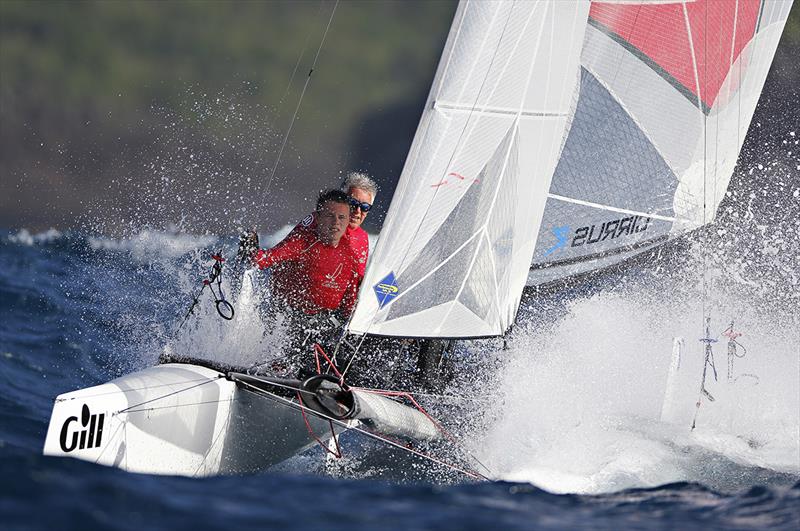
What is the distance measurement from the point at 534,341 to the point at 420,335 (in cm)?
124

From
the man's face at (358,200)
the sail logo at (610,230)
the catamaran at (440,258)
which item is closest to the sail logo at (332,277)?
the man's face at (358,200)

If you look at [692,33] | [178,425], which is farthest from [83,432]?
[692,33]

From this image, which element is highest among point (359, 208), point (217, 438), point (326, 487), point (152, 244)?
point (152, 244)

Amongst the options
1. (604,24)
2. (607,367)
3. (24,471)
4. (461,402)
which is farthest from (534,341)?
(24,471)

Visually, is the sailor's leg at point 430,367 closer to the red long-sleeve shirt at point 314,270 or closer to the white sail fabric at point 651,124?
the red long-sleeve shirt at point 314,270

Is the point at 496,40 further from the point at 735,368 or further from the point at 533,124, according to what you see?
the point at 735,368

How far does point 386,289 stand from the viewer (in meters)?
3.57

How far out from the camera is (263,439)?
3713 mm

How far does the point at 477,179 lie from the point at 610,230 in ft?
4.30

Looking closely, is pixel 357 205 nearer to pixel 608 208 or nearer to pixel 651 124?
pixel 608 208

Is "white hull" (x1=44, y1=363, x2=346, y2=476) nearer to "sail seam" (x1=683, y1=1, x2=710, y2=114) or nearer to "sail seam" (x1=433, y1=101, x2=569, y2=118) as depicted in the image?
"sail seam" (x1=433, y1=101, x2=569, y2=118)

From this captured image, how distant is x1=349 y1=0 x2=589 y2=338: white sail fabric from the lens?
3551 mm

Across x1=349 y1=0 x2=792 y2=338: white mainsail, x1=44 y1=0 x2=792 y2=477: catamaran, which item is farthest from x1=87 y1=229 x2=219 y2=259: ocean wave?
x1=44 y1=0 x2=792 y2=477: catamaran

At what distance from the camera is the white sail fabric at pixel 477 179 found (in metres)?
3.55
